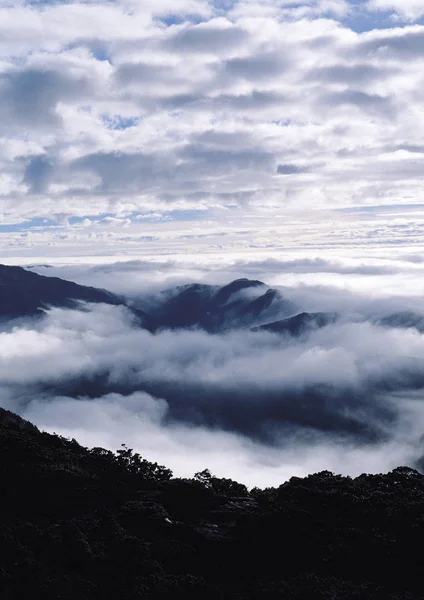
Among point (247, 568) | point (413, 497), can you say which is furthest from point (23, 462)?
point (413, 497)

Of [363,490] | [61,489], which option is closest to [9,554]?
[61,489]

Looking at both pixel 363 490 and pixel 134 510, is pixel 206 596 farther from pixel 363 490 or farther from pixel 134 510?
pixel 363 490

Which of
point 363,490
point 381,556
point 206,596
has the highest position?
point 363,490

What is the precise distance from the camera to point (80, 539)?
29.5m

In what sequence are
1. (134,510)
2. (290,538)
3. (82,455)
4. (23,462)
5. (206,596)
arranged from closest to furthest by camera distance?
(206,596)
(290,538)
(134,510)
(23,462)
(82,455)

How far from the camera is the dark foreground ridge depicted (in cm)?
2678

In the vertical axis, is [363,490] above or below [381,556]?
above

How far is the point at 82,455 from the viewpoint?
52.3 meters

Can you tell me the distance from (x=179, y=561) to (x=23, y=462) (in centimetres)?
1695

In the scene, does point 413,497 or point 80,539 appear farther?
point 413,497

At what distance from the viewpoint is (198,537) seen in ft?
109

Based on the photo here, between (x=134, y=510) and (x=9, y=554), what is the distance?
982cm

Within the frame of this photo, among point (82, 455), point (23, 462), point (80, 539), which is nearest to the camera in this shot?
point (80, 539)

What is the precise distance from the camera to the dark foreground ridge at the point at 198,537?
26.8m
